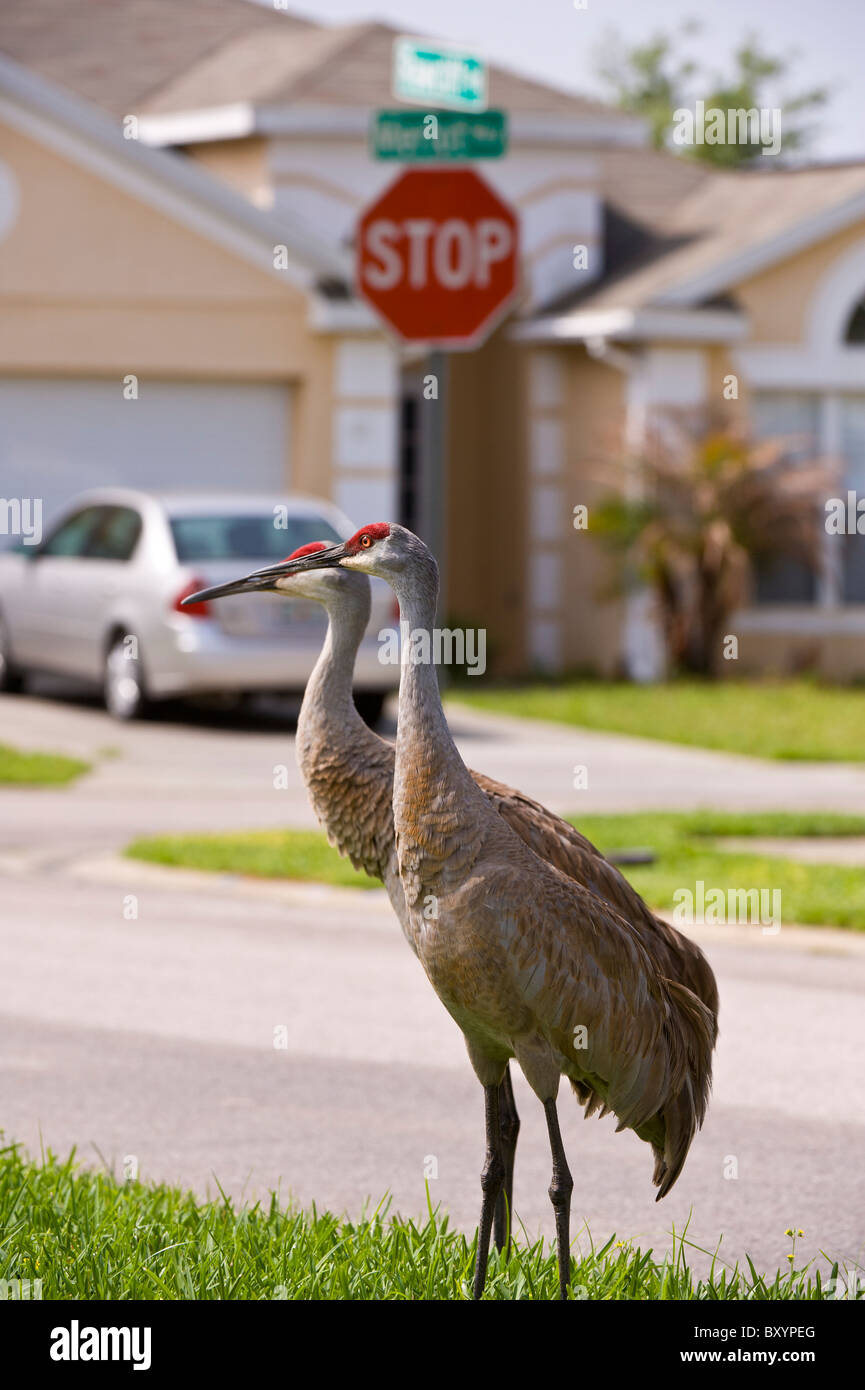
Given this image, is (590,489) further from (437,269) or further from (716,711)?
(437,269)

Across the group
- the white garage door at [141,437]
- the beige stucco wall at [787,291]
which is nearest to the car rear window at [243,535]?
the white garage door at [141,437]

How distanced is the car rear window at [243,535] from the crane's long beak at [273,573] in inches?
505

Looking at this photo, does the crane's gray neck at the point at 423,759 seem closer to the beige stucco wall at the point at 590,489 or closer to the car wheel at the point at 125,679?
the car wheel at the point at 125,679

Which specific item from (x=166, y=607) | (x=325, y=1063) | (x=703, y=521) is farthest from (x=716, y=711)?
(x=325, y=1063)

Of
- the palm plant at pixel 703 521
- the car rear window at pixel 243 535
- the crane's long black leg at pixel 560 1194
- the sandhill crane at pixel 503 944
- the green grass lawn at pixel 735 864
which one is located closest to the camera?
the sandhill crane at pixel 503 944

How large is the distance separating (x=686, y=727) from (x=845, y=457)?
603 centimetres

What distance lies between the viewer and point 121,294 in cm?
2144

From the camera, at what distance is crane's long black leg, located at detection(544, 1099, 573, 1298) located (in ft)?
15.2

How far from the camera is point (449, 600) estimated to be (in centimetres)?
2606

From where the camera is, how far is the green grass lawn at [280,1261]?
497cm

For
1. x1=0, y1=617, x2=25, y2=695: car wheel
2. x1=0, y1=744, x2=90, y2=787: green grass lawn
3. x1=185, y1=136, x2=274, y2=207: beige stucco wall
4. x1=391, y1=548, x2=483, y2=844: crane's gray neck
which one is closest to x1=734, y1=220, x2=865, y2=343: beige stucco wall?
x1=185, y1=136, x2=274, y2=207: beige stucco wall
